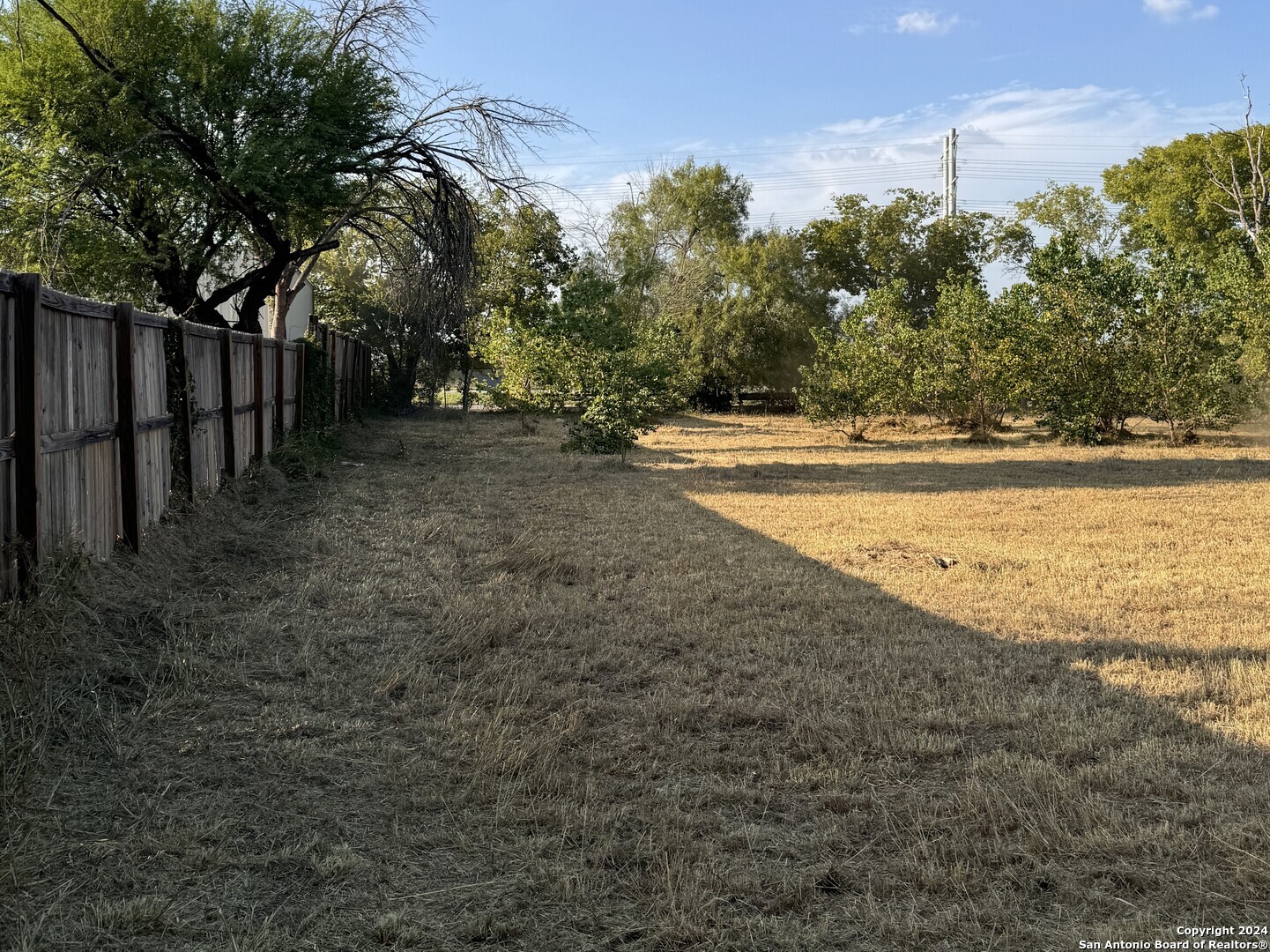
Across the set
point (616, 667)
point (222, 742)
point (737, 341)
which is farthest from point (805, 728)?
point (737, 341)

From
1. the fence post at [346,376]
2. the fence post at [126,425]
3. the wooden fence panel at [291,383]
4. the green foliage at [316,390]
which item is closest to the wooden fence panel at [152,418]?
the fence post at [126,425]

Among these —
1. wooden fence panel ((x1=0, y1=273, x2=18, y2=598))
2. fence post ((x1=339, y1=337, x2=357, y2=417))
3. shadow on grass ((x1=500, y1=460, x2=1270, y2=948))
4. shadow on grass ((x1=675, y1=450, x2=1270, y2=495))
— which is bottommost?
shadow on grass ((x1=500, y1=460, x2=1270, y2=948))

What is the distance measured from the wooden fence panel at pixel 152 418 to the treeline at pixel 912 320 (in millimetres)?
9295

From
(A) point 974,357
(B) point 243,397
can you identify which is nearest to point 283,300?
(B) point 243,397

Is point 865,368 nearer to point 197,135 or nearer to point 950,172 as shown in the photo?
point 197,135

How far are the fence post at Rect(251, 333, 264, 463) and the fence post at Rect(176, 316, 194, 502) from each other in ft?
10.1

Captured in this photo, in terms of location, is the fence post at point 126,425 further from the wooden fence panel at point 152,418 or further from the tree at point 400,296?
the tree at point 400,296

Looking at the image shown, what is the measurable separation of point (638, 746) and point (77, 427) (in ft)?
12.1

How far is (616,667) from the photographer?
5.12 m

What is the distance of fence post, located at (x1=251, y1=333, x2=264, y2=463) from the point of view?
10974mm

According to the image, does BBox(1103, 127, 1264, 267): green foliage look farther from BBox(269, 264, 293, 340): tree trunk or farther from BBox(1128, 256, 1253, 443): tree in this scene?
BBox(269, 264, 293, 340): tree trunk

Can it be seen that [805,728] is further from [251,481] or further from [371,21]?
[371,21]

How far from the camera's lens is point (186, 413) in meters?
7.74

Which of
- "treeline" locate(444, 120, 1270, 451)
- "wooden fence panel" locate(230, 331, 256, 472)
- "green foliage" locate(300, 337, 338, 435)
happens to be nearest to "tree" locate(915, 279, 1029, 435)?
"treeline" locate(444, 120, 1270, 451)
